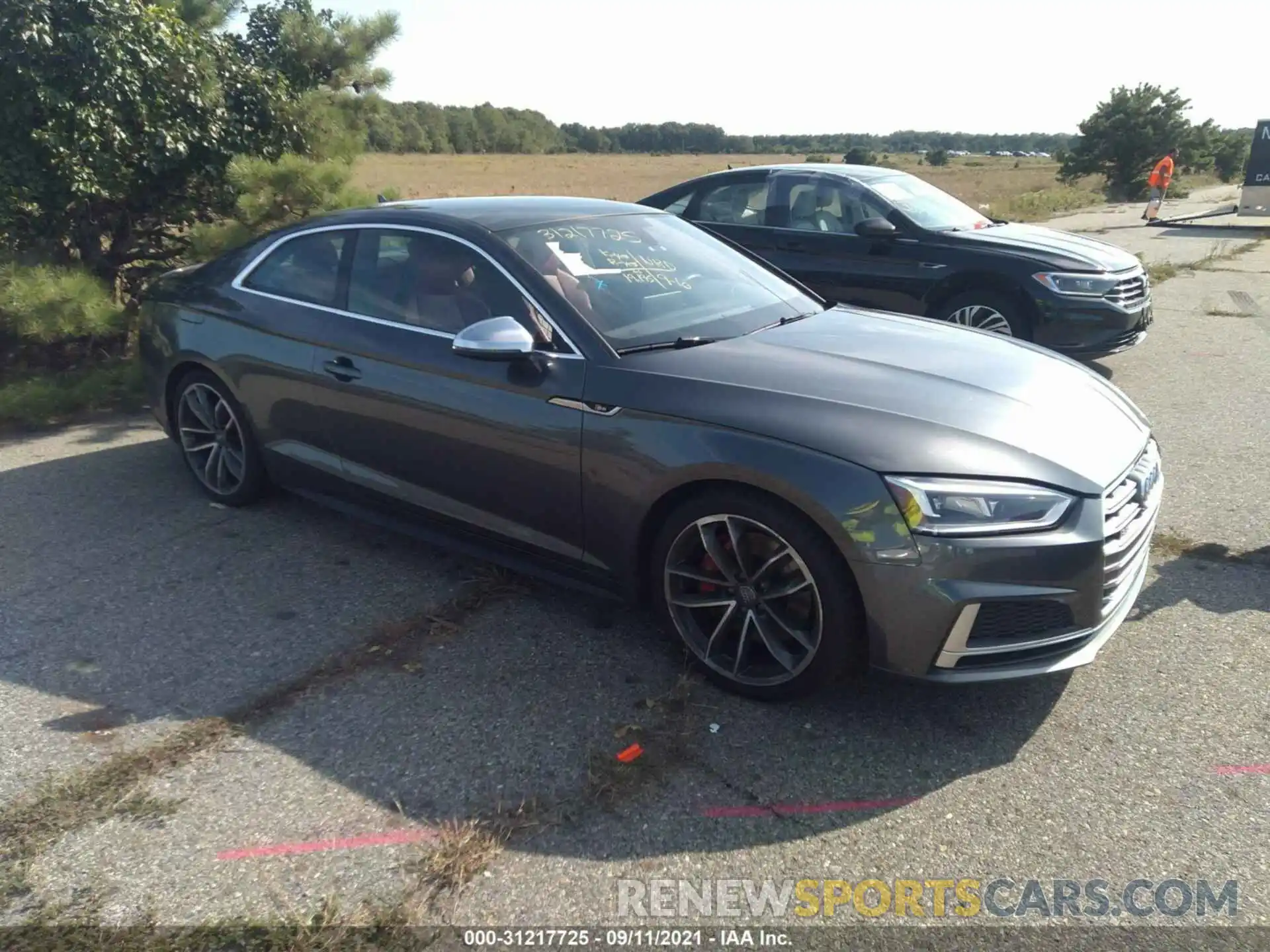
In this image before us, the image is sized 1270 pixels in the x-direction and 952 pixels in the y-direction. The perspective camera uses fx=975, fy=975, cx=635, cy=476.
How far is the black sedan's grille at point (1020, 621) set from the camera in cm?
291

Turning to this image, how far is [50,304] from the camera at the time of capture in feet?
22.2

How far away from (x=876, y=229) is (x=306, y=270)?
4.71 meters

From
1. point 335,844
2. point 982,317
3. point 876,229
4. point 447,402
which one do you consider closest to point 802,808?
point 335,844

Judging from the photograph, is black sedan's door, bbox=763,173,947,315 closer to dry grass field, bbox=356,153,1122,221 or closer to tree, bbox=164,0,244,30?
dry grass field, bbox=356,153,1122,221

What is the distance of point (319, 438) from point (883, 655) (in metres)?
2.75

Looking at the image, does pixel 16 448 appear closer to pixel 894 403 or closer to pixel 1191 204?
pixel 894 403

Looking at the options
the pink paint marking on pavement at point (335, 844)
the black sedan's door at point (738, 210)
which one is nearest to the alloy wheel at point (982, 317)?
the black sedan's door at point (738, 210)

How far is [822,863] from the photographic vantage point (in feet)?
8.63

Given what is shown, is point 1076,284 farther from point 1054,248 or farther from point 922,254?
point 922,254

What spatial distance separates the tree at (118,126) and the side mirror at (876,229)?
16.2ft

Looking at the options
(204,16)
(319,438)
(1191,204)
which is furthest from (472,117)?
(319,438)

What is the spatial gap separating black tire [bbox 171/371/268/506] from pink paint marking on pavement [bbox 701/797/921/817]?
3147 millimetres

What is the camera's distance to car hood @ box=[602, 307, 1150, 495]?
3.02 m

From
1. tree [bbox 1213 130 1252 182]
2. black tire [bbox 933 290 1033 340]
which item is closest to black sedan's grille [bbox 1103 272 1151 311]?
black tire [bbox 933 290 1033 340]
